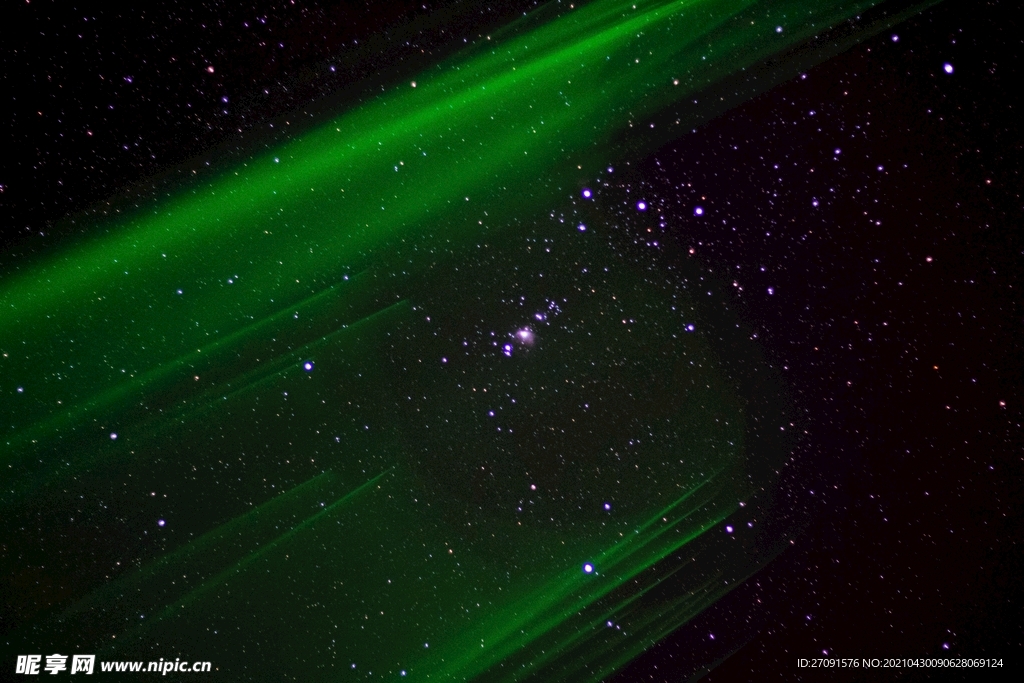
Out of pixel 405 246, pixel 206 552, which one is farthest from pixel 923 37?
pixel 206 552

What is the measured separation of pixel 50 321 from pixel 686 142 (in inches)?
20.7

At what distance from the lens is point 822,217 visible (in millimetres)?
421

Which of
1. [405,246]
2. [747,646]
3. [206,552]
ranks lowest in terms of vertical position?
[747,646]

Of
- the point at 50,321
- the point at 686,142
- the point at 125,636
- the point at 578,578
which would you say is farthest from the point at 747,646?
the point at 50,321

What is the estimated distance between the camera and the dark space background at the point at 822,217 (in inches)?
16.2

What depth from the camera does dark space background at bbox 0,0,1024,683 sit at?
41cm

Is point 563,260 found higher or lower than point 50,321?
lower

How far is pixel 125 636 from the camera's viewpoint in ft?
1.57

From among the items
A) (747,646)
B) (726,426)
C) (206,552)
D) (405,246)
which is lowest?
(747,646)

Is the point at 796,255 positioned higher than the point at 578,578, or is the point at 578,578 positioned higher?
the point at 796,255

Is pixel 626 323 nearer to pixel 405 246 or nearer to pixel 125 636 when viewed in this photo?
pixel 405 246

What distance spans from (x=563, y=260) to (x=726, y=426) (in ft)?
0.58

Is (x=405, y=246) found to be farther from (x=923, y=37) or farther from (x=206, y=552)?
(x=923, y=37)

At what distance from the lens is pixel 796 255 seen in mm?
426
